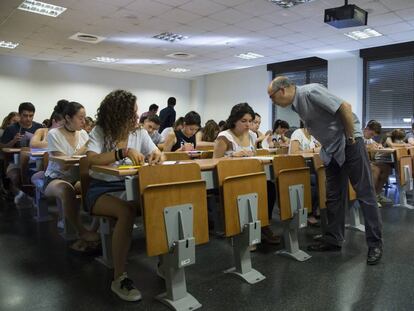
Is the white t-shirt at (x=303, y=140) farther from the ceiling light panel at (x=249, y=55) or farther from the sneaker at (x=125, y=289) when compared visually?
the ceiling light panel at (x=249, y=55)

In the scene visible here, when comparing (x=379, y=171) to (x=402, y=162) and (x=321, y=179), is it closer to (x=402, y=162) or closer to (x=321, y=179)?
(x=402, y=162)

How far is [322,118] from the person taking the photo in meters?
2.54

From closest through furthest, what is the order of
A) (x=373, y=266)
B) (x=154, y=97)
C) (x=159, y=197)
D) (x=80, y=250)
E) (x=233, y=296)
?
(x=159, y=197)
(x=233, y=296)
(x=373, y=266)
(x=80, y=250)
(x=154, y=97)

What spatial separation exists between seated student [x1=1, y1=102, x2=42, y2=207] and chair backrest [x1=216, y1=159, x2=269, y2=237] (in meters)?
2.89

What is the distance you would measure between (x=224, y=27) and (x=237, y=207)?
4.80 meters

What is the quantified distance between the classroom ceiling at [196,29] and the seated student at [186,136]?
1.90m

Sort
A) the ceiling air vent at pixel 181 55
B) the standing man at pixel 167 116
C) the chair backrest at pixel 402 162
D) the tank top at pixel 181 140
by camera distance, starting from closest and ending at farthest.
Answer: the chair backrest at pixel 402 162 < the tank top at pixel 181 140 < the standing man at pixel 167 116 < the ceiling air vent at pixel 181 55

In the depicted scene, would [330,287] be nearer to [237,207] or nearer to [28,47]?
[237,207]

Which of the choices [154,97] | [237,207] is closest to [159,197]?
[237,207]

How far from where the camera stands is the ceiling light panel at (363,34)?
6.49 metres

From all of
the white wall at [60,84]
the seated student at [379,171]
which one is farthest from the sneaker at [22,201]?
the white wall at [60,84]

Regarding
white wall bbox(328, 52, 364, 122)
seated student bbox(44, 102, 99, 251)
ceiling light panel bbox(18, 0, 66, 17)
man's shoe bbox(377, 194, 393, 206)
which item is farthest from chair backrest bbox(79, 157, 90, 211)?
white wall bbox(328, 52, 364, 122)

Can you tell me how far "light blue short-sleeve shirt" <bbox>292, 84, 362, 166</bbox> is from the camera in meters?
2.48

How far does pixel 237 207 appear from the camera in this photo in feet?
6.87
